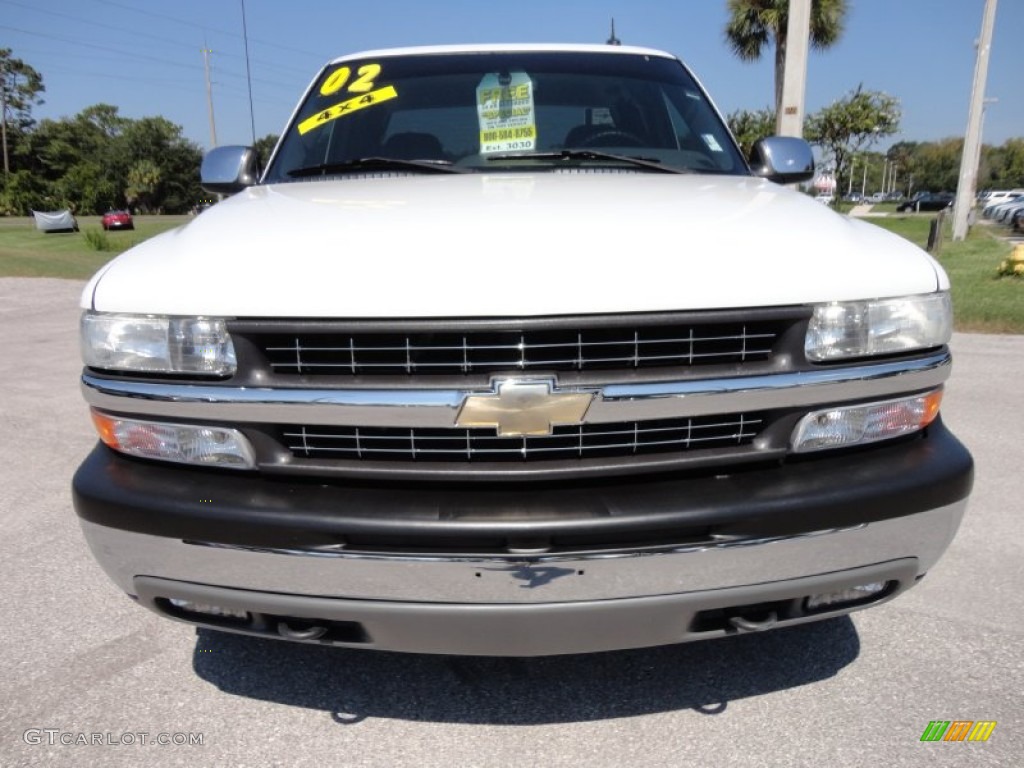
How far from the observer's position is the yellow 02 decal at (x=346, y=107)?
3355 millimetres

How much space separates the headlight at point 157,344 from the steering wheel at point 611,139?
6.11 feet

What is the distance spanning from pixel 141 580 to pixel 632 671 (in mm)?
1372

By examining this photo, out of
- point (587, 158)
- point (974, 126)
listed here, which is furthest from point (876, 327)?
point (974, 126)

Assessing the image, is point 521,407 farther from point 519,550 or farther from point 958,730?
point 958,730

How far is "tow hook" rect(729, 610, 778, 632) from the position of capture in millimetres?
1907

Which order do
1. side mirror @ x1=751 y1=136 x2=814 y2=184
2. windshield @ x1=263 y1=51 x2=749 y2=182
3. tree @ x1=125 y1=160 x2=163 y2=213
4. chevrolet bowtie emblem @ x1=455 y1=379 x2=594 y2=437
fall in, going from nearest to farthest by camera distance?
1. chevrolet bowtie emblem @ x1=455 y1=379 x2=594 y2=437
2. windshield @ x1=263 y1=51 x2=749 y2=182
3. side mirror @ x1=751 y1=136 x2=814 y2=184
4. tree @ x1=125 y1=160 x2=163 y2=213

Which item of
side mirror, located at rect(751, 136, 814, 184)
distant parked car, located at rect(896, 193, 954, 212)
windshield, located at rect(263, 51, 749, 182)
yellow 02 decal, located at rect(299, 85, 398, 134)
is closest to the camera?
windshield, located at rect(263, 51, 749, 182)

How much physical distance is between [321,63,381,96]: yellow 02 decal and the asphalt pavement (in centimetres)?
218

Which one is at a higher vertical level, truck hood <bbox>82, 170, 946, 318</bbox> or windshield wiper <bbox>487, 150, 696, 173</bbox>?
windshield wiper <bbox>487, 150, 696, 173</bbox>

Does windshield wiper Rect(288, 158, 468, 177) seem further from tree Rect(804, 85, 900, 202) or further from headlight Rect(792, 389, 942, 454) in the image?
tree Rect(804, 85, 900, 202)

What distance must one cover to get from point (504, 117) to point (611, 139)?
445 mm

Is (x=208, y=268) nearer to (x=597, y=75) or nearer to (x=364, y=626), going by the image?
(x=364, y=626)

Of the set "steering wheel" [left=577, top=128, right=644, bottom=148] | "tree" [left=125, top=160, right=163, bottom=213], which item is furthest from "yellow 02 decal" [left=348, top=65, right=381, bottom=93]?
"tree" [left=125, top=160, right=163, bottom=213]

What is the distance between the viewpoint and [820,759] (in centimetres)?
203
